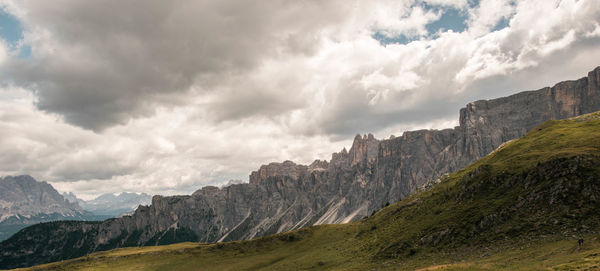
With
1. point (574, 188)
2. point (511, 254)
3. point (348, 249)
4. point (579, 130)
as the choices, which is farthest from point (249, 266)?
point (579, 130)

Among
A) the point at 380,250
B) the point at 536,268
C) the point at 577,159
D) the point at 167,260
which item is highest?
the point at 577,159

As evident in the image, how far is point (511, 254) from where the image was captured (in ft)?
176

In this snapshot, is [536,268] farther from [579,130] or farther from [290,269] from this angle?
[579,130]

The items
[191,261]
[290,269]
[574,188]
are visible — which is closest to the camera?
[574,188]

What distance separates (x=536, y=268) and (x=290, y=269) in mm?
63390

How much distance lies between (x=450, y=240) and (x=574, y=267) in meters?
36.4

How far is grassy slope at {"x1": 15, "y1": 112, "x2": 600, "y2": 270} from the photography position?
53.6 metres

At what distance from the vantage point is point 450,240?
71.9 metres

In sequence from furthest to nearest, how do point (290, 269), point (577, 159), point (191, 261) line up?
point (191, 261)
point (290, 269)
point (577, 159)

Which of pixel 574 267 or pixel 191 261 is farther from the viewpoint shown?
pixel 191 261

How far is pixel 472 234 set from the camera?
69.9m

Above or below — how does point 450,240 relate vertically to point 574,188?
below

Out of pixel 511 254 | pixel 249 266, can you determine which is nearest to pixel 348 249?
pixel 249 266

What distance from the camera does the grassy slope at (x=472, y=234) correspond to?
5359cm
